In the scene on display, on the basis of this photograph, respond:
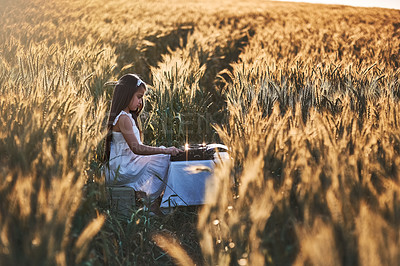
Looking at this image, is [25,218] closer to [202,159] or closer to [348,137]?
[348,137]

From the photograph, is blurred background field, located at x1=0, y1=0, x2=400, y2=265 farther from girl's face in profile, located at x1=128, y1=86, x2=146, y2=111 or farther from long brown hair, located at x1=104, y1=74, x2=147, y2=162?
girl's face in profile, located at x1=128, y1=86, x2=146, y2=111

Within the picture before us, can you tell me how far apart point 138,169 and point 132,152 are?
157mm

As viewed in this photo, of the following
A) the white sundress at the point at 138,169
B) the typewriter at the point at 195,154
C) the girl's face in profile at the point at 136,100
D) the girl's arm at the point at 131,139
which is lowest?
the white sundress at the point at 138,169

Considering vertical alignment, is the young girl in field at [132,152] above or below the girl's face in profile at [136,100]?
below

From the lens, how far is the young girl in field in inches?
125

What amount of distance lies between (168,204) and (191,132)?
1630mm

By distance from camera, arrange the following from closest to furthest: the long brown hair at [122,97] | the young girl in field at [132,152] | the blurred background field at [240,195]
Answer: the blurred background field at [240,195] < the young girl in field at [132,152] < the long brown hair at [122,97]

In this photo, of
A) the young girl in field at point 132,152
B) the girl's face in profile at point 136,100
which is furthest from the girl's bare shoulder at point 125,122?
the girl's face in profile at point 136,100

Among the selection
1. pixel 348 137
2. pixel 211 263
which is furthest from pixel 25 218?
pixel 348 137

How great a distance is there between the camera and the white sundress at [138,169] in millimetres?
3170

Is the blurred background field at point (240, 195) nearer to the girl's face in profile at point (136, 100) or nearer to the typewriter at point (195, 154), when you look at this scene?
the typewriter at point (195, 154)

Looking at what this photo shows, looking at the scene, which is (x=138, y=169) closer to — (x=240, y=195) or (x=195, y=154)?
(x=195, y=154)

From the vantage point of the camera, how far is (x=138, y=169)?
3.22m

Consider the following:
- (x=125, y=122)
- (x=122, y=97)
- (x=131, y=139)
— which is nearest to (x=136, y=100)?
(x=122, y=97)
